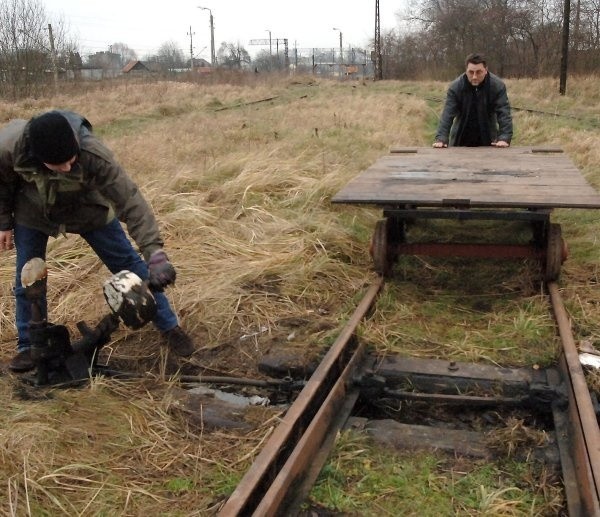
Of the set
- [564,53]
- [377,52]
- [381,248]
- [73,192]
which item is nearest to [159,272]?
[73,192]

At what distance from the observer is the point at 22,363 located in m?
3.72

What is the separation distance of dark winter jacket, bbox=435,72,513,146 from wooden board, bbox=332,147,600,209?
19.0 inches

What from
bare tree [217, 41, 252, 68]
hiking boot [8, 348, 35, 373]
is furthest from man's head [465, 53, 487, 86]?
bare tree [217, 41, 252, 68]

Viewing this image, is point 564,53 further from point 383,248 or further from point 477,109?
point 383,248

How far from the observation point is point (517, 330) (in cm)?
407

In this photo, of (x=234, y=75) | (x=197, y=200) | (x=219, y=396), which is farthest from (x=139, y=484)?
(x=234, y=75)

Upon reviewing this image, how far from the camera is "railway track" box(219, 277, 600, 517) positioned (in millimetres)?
2418

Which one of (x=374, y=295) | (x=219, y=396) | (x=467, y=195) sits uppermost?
(x=467, y=195)

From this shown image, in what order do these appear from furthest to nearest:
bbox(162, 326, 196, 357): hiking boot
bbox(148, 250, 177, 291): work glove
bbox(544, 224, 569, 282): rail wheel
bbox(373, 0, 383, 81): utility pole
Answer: bbox(373, 0, 383, 81): utility pole < bbox(544, 224, 569, 282): rail wheel < bbox(162, 326, 196, 357): hiking boot < bbox(148, 250, 177, 291): work glove

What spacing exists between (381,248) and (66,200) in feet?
7.80

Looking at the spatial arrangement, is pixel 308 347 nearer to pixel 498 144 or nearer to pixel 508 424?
pixel 508 424

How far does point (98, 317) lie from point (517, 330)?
9.28 ft

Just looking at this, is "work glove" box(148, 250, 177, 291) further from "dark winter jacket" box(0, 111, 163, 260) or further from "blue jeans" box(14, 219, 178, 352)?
"blue jeans" box(14, 219, 178, 352)

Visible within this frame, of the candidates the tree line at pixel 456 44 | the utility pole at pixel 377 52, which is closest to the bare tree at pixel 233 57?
the tree line at pixel 456 44
